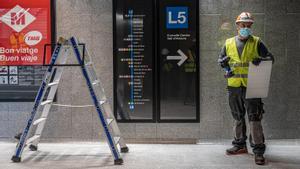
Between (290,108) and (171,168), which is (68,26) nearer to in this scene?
(171,168)

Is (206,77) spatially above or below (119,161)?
above

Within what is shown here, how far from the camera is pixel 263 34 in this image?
789 centimetres

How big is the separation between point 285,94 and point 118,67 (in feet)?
8.45

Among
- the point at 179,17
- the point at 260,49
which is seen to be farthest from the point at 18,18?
the point at 260,49

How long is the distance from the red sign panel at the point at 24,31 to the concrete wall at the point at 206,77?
0.25m

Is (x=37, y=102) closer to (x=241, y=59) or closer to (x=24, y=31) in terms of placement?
(x=24, y=31)

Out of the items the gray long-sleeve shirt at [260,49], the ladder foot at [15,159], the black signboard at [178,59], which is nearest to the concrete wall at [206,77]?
the black signboard at [178,59]

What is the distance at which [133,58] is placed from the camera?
7992 mm

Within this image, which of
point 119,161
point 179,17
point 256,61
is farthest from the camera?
point 179,17

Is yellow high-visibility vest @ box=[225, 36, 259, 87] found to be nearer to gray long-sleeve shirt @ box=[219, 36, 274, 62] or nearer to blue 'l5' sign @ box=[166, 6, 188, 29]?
gray long-sleeve shirt @ box=[219, 36, 274, 62]

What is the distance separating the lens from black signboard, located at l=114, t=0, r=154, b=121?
7.96 meters

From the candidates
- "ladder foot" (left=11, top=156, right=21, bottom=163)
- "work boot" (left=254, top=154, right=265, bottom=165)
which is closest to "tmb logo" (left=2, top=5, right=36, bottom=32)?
"ladder foot" (left=11, top=156, right=21, bottom=163)

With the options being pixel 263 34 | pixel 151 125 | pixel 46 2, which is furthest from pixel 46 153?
pixel 263 34

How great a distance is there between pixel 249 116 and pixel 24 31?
3.74 metres
